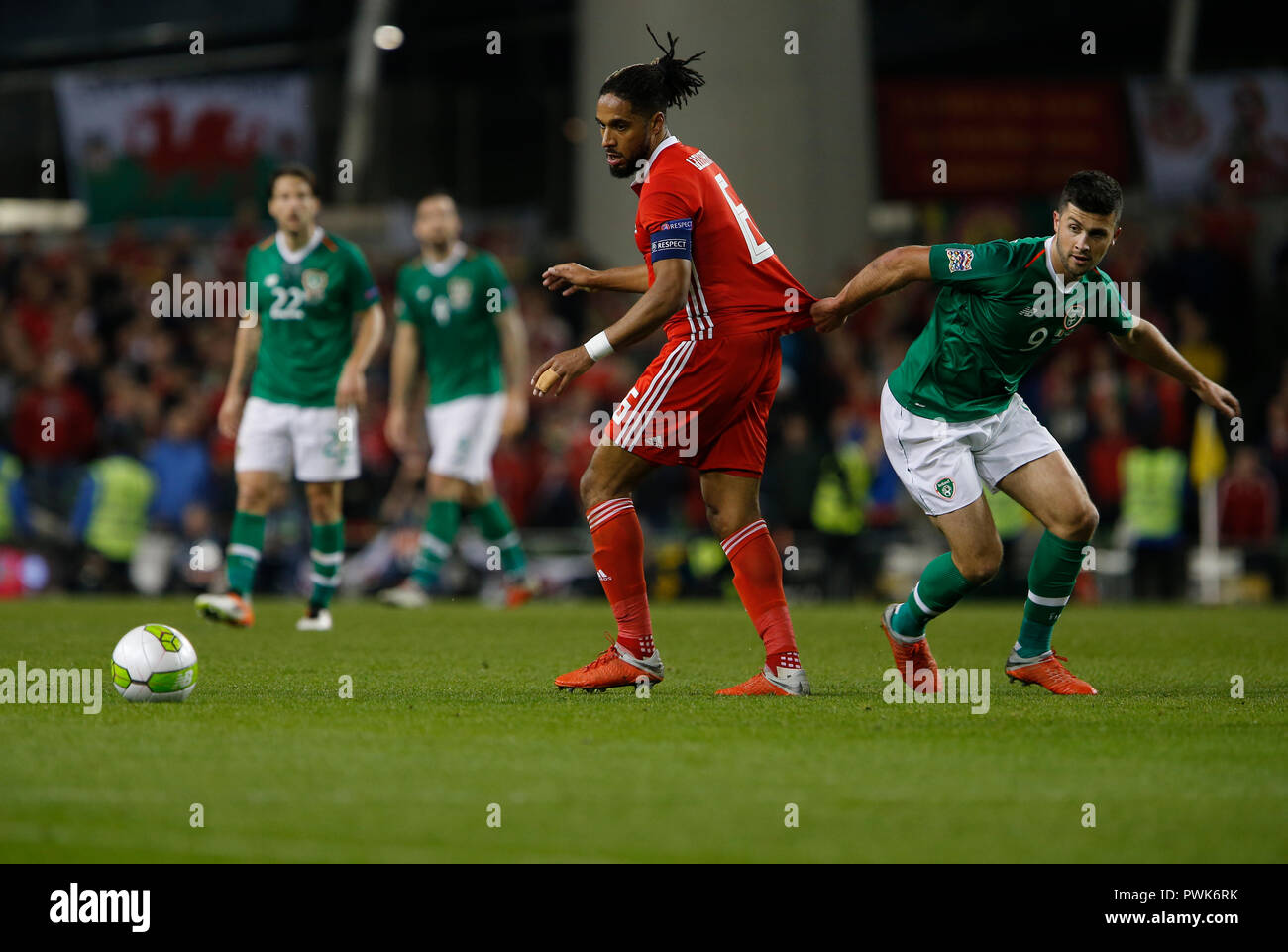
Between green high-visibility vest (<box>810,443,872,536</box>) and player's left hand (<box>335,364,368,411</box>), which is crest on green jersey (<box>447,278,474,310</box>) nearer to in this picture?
player's left hand (<box>335,364,368,411</box>)

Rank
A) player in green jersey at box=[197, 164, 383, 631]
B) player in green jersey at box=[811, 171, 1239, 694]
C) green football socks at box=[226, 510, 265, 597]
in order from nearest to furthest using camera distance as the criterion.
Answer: player in green jersey at box=[811, 171, 1239, 694] → green football socks at box=[226, 510, 265, 597] → player in green jersey at box=[197, 164, 383, 631]

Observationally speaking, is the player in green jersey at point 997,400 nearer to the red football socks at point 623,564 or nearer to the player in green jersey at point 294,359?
the red football socks at point 623,564

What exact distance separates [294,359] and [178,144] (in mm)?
13521

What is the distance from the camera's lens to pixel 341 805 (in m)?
4.86

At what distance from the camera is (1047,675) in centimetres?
772

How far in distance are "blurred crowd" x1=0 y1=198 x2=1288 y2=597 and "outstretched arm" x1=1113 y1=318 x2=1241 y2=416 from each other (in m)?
8.75

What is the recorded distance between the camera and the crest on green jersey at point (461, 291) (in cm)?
1290

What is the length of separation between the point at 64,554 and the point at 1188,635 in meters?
11.7

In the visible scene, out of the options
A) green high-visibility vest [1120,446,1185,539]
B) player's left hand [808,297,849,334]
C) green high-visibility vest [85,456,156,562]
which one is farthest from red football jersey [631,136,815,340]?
green high-visibility vest [85,456,156,562]

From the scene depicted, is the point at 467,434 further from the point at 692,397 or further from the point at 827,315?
the point at 827,315

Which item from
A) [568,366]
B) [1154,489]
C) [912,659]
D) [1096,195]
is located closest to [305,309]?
[568,366]

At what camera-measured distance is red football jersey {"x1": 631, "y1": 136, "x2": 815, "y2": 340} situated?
23.4 feet

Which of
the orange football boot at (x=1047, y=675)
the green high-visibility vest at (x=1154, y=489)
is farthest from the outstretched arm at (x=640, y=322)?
the green high-visibility vest at (x=1154, y=489)

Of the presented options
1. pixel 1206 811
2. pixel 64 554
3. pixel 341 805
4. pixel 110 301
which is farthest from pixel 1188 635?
pixel 110 301
